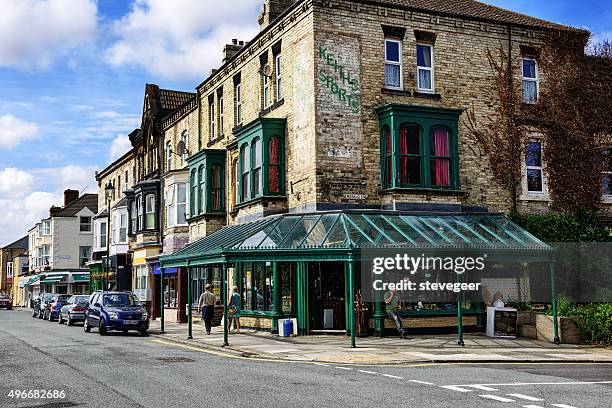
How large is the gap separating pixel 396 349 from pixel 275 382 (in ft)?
23.7

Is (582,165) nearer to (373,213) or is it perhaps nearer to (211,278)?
(373,213)

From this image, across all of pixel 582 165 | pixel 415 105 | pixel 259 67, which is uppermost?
pixel 259 67

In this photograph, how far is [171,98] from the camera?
143 feet

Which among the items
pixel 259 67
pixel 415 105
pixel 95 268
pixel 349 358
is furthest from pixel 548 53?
pixel 95 268

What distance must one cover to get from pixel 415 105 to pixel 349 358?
1083cm

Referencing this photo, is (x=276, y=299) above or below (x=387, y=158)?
below

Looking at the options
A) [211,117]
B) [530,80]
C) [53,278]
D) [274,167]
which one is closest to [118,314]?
[274,167]

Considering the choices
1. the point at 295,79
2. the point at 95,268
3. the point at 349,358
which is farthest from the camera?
the point at 95,268

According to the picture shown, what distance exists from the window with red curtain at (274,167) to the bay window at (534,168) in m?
9.45

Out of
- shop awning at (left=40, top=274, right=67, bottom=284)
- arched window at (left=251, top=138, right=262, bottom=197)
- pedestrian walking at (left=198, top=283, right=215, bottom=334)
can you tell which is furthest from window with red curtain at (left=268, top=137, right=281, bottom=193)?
shop awning at (left=40, top=274, right=67, bottom=284)

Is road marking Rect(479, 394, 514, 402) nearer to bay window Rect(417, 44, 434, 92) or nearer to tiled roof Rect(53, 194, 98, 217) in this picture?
bay window Rect(417, 44, 434, 92)

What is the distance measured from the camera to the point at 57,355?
1789 cm

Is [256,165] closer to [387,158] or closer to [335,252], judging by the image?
[387,158]

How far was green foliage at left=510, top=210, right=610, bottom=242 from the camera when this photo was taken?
26.0 metres
